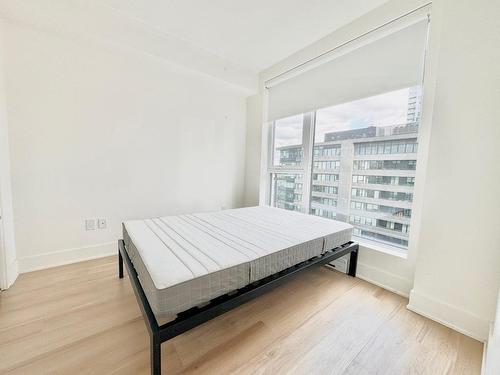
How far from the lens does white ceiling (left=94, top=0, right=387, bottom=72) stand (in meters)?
1.83

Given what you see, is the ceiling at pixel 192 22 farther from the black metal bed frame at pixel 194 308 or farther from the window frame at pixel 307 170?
the black metal bed frame at pixel 194 308

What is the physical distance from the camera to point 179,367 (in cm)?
105

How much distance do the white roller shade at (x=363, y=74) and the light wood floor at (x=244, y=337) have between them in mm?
1903

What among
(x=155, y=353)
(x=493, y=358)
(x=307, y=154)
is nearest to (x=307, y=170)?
(x=307, y=154)

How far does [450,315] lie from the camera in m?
1.38

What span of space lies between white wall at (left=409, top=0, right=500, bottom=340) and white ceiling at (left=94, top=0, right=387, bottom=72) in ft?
2.84

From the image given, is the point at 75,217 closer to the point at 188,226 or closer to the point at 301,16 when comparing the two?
the point at 188,226

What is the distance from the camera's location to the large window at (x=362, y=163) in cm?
181

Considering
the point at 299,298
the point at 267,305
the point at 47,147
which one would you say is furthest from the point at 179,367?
the point at 47,147

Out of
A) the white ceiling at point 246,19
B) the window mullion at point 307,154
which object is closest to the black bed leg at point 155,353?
the window mullion at point 307,154

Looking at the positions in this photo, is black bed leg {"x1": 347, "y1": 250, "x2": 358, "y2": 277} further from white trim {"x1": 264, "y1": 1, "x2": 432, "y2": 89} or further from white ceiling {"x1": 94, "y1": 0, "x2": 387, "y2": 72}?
white ceiling {"x1": 94, "y1": 0, "x2": 387, "y2": 72}

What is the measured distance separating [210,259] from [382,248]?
1.72 meters

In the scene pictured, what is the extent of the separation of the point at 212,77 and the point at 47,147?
6.49 feet

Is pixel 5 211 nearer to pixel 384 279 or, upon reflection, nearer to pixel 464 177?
pixel 384 279
